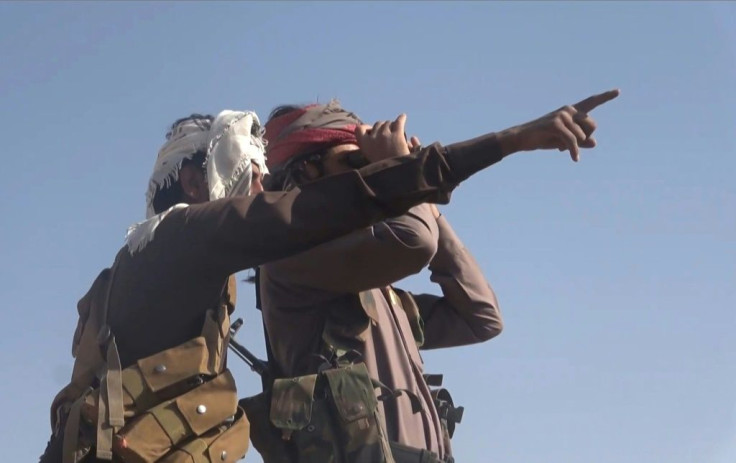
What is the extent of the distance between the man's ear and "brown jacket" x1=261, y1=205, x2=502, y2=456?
0.66m

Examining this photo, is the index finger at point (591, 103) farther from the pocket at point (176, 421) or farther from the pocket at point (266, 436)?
the pocket at point (266, 436)

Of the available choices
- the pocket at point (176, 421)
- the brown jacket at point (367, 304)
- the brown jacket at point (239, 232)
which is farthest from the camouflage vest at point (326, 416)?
the brown jacket at point (239, 232)

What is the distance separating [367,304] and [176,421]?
4.55 ft

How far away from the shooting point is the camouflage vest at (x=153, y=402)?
358 centimetres

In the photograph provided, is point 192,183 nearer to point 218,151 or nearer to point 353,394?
point 218,151

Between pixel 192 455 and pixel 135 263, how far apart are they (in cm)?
67

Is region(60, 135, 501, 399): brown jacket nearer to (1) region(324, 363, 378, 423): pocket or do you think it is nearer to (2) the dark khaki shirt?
(2) the dark khaki shirt

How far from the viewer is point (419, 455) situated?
4.55m

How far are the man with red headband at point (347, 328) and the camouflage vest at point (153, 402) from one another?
706 millimetres

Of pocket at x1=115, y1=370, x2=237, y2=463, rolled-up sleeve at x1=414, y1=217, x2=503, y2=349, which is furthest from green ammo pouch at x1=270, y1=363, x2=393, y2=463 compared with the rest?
rolled-up sleeve at x1=414, y1=217, x2=503, y2=349

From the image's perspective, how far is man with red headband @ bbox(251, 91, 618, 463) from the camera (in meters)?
4.55

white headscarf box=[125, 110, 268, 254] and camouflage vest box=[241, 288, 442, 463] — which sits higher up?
white headscarf box=[125, 110, 268, 254]

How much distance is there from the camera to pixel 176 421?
3637 mm

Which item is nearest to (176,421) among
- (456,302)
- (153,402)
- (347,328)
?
(153,402)
